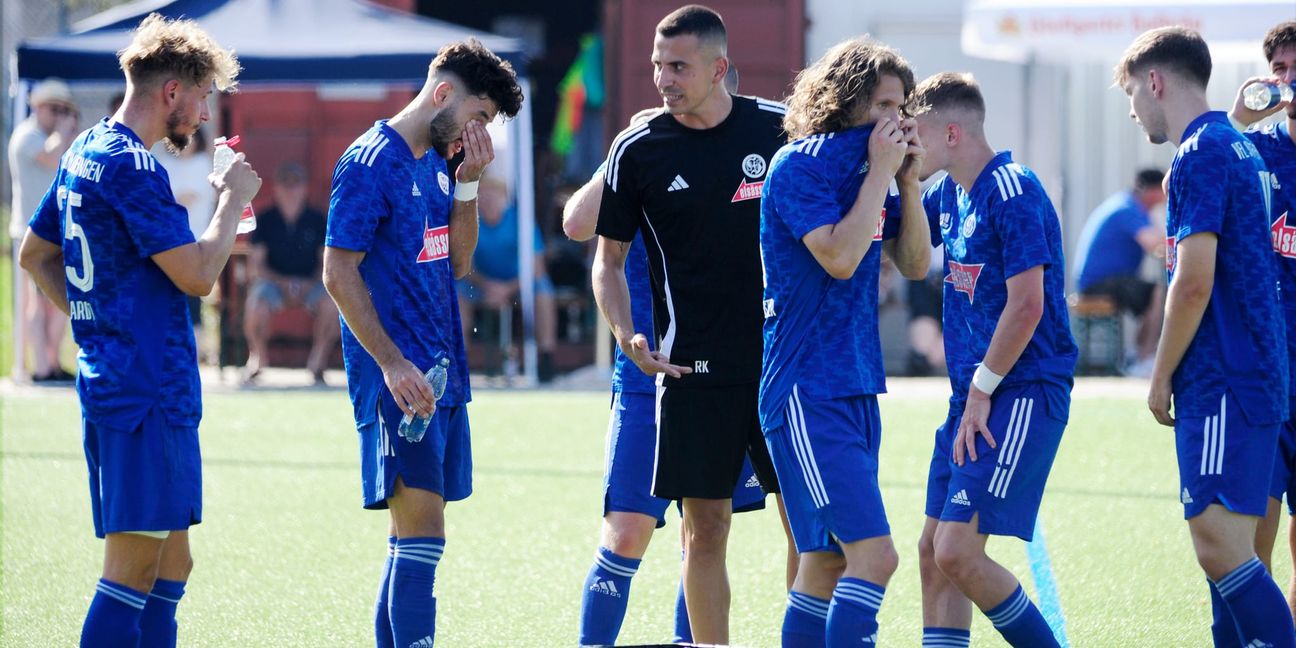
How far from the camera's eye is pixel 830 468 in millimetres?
4168

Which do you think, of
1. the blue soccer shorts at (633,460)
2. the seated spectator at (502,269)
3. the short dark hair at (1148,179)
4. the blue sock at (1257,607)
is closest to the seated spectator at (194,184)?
the seated spectator at (502,269)

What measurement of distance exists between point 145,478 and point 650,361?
1.50 metres

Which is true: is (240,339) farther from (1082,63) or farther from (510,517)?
(1082,63)

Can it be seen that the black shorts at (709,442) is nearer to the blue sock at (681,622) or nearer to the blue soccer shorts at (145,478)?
the blue sock at (681,622)

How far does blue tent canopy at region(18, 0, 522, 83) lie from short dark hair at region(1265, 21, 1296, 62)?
7.55 m

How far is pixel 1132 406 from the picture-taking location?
1142 cm

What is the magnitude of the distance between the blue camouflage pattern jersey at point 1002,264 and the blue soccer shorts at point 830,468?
22.7 inches

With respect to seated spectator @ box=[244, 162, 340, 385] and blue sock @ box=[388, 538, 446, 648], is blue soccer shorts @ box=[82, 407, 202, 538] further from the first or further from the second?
seated spectator @ box=[244, 162, 340, 385]

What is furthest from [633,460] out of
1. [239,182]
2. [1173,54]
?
[1173,54]

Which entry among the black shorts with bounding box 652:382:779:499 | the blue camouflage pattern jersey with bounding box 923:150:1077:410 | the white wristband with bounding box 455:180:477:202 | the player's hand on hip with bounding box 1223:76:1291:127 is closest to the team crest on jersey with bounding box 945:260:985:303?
the blue camouflage pattern jersey with bounding box 923:150:1077:410

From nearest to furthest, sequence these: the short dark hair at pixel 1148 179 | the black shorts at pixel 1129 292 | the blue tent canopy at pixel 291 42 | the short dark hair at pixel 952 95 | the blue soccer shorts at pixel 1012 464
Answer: the blue soccer shorts at pixel 1012 464 < the short dark hair at pixel 952 95 < the blue tent canopy at pixel 291 42 < the black shorts at pixel 1129 292 < the short dark hair at pixel 1148 179

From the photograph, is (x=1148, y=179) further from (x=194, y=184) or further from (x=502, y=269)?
(x=194, y=184)

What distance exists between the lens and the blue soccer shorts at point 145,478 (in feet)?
14.1

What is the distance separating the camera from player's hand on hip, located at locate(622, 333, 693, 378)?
4730mm
